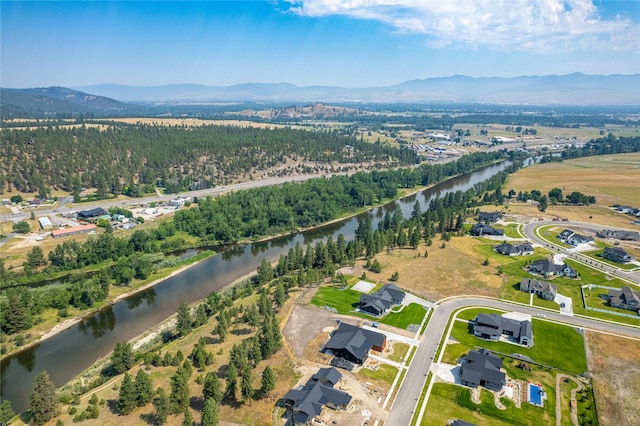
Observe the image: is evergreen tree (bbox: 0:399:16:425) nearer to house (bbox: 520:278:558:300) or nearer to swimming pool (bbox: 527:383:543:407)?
Answer: swimming pool (bbox: 527:383:543:407)

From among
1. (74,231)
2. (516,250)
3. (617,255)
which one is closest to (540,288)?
(516,250)

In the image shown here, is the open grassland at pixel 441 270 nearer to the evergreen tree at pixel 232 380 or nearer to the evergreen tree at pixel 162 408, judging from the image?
the evergreen tree at pixel 232 380

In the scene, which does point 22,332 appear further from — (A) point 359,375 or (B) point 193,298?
(A) point 359,375

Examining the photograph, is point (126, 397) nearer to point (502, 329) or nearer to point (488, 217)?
point (502, 329)

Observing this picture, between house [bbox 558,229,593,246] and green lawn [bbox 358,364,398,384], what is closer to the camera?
green lawn [bbox 358,364,398,384]

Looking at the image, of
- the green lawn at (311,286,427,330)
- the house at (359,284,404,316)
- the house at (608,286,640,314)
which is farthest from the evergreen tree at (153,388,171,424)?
the house at (608,286,640,314)

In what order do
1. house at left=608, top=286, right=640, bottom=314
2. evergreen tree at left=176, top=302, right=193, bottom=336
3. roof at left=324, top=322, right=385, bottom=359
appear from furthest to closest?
house at left=608, top=286, right=640, bottom=314
evergreen tree at left=176, top=302, right=193, bottom=336
roof at left=324, top=322, right=385, bottom=359

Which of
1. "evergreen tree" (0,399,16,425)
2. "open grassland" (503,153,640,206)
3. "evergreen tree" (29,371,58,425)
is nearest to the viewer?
"evergreen tree" (0,399,16,425)

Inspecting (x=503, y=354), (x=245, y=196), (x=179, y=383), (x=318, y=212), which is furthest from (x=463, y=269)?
(x=245, y=196)
